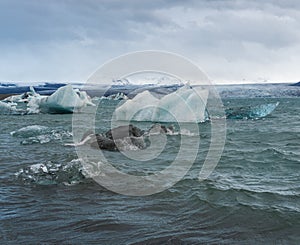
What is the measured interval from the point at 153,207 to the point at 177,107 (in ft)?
54.2

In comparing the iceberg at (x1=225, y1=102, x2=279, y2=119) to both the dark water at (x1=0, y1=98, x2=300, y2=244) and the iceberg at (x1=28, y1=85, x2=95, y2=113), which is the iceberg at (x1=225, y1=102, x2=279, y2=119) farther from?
the dark water at (x1=0, y1=98, x2=300, y2=244)

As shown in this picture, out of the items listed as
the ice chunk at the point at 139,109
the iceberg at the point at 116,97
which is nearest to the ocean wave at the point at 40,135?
the ice chunk at the point at 139,109

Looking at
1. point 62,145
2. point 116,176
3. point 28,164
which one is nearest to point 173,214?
point 116,176

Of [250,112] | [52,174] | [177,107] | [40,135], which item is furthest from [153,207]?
[250,112]

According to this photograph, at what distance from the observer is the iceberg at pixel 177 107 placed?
73.8ft

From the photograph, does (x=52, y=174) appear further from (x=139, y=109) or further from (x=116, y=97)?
Result: (x=116, y=97)

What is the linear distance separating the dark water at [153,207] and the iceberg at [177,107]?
12.3 meters

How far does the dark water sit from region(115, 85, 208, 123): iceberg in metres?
12.3

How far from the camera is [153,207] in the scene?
20.3 feet

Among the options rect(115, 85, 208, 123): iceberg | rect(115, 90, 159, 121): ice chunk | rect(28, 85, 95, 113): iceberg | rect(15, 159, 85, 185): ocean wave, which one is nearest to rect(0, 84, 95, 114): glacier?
rect(28, 85, 95, 113): iceberg

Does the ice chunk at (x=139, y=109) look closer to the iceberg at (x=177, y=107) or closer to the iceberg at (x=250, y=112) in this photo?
the iceberg at (x=177, y=107)

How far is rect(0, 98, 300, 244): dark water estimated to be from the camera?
4.97m

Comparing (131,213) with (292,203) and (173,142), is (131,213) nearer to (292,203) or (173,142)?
(292,203)

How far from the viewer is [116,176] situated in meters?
8.38
